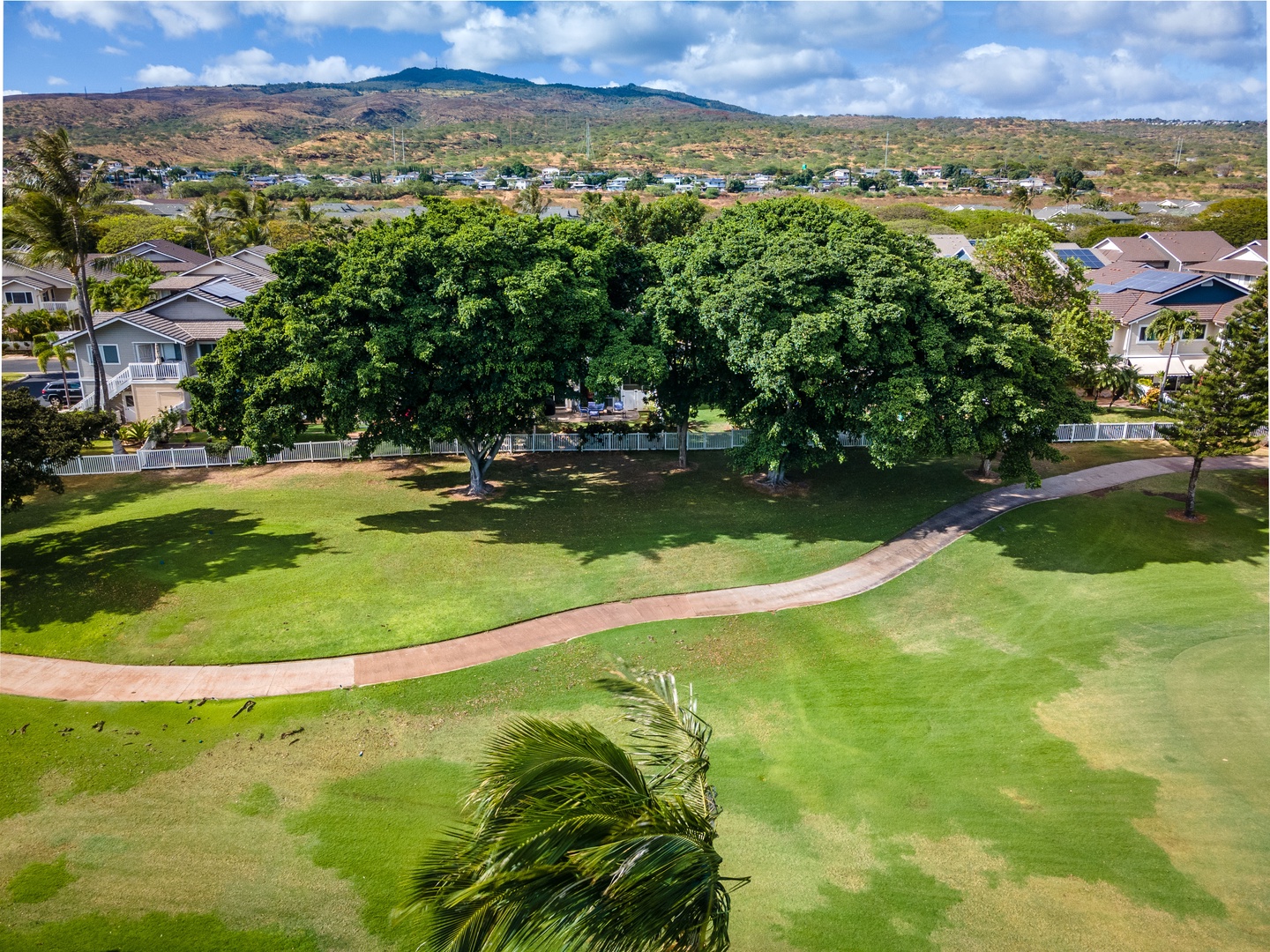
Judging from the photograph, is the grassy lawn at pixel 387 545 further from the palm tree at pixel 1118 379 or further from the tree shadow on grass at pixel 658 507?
the palm tree at pixel 1118 379

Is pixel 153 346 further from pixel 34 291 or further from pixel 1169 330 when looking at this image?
pixel 1169 330

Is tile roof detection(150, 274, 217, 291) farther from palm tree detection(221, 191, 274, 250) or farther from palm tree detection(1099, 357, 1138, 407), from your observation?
palm tree detection(1099, 357, 1138, 407)

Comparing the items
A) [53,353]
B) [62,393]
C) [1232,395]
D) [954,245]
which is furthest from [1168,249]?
[62,393]

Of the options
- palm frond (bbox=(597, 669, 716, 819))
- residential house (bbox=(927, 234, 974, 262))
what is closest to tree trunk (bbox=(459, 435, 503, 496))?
palm frond (bbox=(597, 669, 716, 819))

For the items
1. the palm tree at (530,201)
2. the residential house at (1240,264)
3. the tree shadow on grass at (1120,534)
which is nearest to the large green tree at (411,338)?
the tree shadow on grass at (1120,534)

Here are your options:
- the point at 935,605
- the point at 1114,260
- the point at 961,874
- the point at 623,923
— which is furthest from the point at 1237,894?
the point at 1114,260
